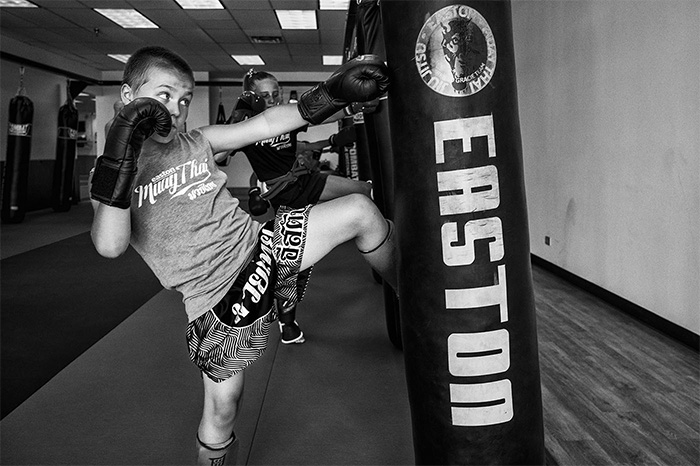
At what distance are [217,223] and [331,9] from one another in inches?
285

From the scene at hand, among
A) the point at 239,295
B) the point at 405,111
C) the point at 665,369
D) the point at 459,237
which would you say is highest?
the point at 405,111

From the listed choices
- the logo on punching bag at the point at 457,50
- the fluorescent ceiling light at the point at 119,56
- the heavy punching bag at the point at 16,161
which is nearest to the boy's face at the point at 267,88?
the logo on punching bag at the point at 457,50

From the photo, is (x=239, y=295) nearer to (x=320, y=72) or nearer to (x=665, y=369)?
(x=665, y=369)

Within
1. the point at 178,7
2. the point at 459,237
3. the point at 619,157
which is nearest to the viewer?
the point at 459,237

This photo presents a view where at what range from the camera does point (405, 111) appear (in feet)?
3.99

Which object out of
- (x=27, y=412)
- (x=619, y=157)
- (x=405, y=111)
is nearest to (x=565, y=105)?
→ (x=619, y=157)

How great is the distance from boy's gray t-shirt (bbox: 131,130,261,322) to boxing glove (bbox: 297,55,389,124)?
0.31 metres

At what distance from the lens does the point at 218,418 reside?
5.12 feet

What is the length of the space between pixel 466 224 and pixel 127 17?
28.7 feet

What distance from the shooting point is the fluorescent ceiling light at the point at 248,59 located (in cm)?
1198

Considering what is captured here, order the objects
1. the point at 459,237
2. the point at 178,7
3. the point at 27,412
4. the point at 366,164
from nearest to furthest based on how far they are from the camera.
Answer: the point at 459,237
the point at 27,412
the point at 366,164
the point at 178,7

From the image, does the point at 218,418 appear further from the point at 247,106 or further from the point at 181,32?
the point at 181,32

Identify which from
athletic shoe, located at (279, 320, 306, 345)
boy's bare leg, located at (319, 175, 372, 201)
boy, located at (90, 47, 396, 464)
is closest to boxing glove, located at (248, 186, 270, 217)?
boy's bare leg, located at (319, 175, 372, 201)

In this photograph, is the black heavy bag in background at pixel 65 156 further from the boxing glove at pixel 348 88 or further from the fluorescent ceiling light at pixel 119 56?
the boxing glove at pixel 348 88
